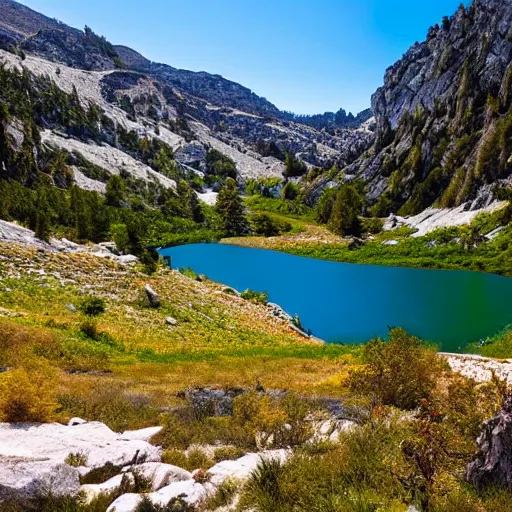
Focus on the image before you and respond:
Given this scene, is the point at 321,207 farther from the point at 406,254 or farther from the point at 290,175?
the point at 290,175

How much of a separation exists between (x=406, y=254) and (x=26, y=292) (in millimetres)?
58341

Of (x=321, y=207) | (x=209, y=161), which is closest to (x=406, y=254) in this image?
(x=321, y=207)

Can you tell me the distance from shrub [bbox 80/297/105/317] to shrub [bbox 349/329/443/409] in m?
18.0

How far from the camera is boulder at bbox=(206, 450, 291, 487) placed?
839cm

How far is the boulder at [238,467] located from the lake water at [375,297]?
77.4ft

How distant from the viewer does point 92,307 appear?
27156mm

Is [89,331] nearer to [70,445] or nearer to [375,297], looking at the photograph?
[70,445]

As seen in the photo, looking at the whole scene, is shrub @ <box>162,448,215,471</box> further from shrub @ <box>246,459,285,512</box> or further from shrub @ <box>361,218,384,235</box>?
shrub @ <box>361,218,384,235</box>

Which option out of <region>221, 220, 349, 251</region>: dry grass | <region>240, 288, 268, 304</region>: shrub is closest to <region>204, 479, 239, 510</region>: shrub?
<region>240, 288, 268, 304</region>: shrub

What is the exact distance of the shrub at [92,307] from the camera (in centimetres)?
2694

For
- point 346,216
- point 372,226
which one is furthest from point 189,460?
point 346,216

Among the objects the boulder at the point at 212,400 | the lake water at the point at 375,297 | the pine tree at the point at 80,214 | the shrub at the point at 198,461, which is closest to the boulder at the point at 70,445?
the shrub at the point at 198,461

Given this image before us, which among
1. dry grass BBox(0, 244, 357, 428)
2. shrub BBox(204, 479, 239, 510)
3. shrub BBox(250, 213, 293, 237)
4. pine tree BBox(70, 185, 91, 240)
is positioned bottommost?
shrub BBox(204, 479, 239, 510)

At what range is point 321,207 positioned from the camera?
117438 mm
